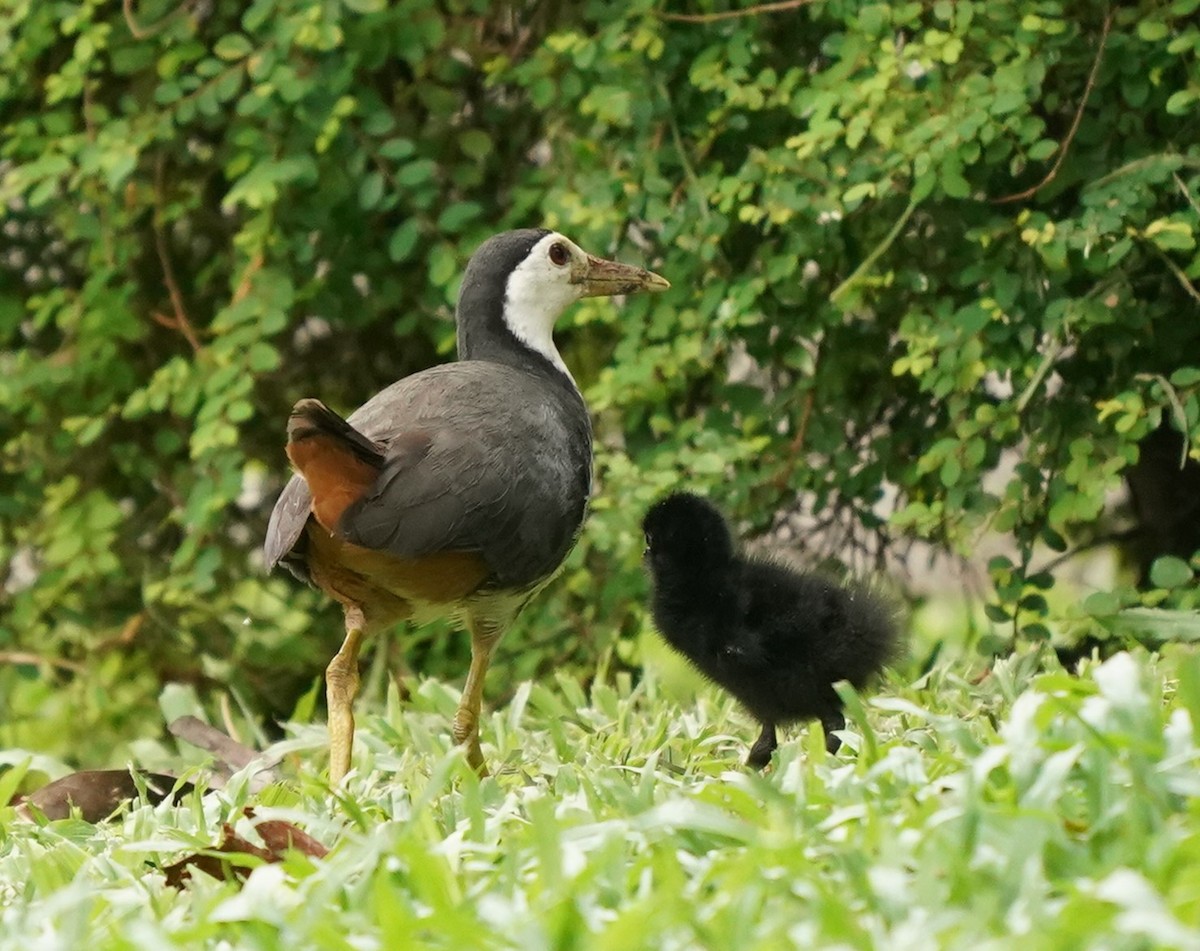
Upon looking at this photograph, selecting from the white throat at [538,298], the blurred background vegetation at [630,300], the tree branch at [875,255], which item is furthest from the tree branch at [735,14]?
the white throat at [538,298]

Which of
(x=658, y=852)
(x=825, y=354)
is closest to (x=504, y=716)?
(x=825, y=354)

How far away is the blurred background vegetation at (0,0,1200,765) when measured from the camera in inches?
174

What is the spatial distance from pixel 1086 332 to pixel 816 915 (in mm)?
2605

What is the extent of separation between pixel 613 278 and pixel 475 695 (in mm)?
→ 1269

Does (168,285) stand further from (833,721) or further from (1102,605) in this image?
(1102,605)

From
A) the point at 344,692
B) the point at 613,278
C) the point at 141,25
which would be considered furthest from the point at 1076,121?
the point at 141,25

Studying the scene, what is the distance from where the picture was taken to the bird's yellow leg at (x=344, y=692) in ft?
13.2

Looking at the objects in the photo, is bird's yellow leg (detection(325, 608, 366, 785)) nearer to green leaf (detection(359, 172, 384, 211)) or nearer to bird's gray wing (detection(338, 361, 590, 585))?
bird's gray wing (detection(338, 361, 590, 585))

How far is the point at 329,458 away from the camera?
141 inches

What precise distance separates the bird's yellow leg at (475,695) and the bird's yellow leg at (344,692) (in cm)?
28

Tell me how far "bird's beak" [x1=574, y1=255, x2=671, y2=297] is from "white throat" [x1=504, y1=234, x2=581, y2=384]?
40 millimetres

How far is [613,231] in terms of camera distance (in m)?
5.17

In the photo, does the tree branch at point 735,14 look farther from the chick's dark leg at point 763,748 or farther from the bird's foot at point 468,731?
the bird's foot at point 468,731

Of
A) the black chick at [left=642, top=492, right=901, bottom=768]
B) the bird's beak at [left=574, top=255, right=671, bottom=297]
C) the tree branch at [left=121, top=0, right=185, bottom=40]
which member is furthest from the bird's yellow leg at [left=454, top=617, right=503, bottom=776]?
the tree branch at [left=121, top=0, right=185, bottom=40]
